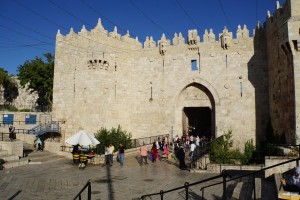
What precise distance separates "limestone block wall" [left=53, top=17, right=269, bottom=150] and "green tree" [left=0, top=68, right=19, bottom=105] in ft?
65.5

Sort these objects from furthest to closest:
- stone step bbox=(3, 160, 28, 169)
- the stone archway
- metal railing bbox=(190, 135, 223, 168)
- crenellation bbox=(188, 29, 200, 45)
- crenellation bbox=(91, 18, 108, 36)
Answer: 1. the stone archway
2. crenellation bbox=(188, 29, 200, 45)
3. crenellation bbox=(91, 18, 108, 36)
4. metal railing bbox=(190, 135, 223, 168)
5. stone step bbox=(3, 160, 28, 169)

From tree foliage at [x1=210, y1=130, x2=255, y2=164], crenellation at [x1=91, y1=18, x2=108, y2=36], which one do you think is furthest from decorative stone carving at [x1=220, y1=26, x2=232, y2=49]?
crenellation at [x1=91, y1=18, x2=108, y2=36]

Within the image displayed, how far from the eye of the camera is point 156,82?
2261cm

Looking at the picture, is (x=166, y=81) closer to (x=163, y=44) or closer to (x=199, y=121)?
(x=163, y=44)

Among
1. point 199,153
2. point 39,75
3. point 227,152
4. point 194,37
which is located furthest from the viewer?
point 39,75

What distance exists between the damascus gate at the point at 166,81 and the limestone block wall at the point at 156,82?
0.22 feet

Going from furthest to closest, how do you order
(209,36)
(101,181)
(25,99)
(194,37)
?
(25,99) → (194,37) → (209,36) → (101,181)

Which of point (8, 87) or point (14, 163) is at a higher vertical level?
point (8, 87)

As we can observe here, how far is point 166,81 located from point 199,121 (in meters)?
6.63

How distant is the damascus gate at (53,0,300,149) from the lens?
19.8 metres

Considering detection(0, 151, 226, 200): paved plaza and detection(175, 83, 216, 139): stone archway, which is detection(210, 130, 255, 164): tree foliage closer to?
detection(175, 83, 216, 139): stone archway

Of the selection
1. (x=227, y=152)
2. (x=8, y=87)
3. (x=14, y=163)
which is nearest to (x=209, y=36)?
(x=227, y=152)

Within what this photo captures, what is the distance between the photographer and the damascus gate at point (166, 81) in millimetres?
19781

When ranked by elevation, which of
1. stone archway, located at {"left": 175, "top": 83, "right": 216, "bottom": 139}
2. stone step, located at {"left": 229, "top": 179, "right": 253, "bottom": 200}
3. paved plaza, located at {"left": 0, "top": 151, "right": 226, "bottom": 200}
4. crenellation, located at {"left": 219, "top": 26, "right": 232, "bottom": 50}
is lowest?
paved plaza, located at {"left": 0, "top": 151, "right": 226, "bottom": 200}
